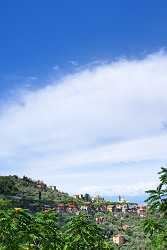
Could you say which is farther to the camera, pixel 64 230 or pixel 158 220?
pixel 64 230

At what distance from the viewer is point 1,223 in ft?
95.8

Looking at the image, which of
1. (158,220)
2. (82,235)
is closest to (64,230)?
(82,235)

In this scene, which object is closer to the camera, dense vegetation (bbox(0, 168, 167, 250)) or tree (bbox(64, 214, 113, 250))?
dense vegetation (bbox(0, 168, 167, 250))

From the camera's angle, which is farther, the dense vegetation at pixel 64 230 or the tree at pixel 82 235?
the tree at pixel 82 235

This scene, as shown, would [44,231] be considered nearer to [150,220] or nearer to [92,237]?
[92,237]

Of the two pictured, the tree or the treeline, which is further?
the tree

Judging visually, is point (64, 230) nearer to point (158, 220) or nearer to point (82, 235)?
point (82, 235)

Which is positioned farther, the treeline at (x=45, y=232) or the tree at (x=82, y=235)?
the tree at (x=82, y=235)


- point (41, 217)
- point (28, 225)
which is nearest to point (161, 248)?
point (28, 225)

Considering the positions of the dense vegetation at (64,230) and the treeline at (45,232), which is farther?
the treeline at (45,232)

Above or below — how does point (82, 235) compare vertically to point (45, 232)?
below

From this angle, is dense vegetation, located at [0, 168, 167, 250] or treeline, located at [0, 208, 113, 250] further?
treeline, located at [0, 208, 113, 250]

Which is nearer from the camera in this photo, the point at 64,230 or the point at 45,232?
the point at 45,232

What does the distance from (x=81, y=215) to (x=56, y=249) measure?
9.35 ft
